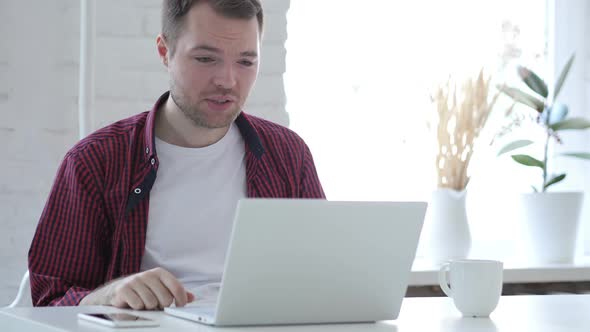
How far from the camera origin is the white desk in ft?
4.17

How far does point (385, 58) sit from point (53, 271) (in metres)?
1.67

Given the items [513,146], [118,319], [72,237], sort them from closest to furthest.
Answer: [118,319] < [72,237] < [513,146]

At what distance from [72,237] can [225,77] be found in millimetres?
473

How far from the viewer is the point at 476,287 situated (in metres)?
1.45

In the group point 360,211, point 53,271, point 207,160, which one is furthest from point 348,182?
point 360,211

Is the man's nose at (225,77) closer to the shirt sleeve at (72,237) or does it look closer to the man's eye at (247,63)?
the man's eye at (247,63)

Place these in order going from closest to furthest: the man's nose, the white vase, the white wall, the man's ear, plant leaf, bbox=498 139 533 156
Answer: the man's nose → the man's ear → the white vase → plant leaf, bbox=498 139 533 156 → the white wall

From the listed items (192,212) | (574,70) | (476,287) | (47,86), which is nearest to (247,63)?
(192,212)

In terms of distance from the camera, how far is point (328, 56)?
126 inches

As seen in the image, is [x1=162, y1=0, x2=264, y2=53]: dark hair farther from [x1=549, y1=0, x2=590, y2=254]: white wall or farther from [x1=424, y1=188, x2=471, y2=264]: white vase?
[x1=549, y1=0, x2=590, y2=254]: white wall

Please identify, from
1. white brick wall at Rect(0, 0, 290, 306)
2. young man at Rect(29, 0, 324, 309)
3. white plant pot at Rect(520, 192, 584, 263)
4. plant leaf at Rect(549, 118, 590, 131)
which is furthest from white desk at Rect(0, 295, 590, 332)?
plant leaf at Rect(549, 118, 590, 131)

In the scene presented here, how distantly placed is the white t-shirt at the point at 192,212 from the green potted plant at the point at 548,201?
133cm

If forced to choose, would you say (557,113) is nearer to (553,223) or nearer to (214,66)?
(553,223)

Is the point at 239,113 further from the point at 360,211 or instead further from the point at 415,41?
the point at 415,41
